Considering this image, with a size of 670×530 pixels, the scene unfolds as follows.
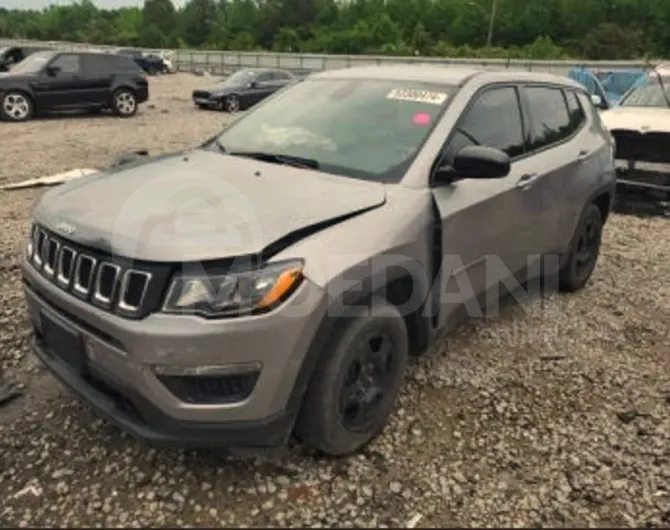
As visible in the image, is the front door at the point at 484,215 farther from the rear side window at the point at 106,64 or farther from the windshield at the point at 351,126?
the rear side window at the point at 106,64

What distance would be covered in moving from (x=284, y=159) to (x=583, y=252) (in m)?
2.78

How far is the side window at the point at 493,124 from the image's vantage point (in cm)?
349

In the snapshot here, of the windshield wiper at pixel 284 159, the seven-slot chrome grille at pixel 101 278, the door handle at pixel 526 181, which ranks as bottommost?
the seven-slot chrome grille at pixel 101 278

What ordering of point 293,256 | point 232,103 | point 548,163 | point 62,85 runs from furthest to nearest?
point 232,103
point 62,85
point 548,163
point 293,256

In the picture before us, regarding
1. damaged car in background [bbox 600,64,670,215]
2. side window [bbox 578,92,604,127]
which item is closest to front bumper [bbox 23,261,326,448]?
side window [bbox 578,92,604,127]

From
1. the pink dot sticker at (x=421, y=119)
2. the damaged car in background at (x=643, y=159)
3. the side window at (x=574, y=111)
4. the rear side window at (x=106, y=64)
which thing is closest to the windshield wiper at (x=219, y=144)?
the pink dot sticker at (x=421, y=119)

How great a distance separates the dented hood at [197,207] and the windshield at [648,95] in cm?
726

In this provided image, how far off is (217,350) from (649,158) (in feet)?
23.5

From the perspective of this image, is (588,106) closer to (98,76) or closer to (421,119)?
(421,119)

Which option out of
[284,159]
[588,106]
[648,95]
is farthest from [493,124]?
[648,95]

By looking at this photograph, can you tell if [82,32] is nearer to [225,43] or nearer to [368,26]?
[225,43]

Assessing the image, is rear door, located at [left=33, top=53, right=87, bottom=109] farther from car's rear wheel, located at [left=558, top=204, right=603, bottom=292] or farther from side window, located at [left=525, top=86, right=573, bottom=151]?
car's rear wheel, located at [left=558, top=204, right=603, bottom=292]

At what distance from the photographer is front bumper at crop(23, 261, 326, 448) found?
94.7 inches

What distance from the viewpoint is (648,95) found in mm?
9031
